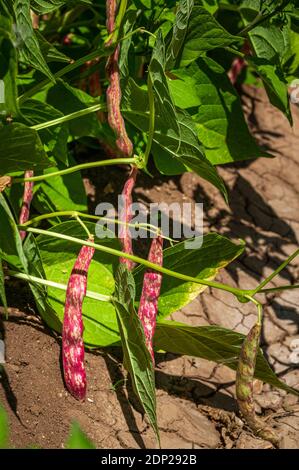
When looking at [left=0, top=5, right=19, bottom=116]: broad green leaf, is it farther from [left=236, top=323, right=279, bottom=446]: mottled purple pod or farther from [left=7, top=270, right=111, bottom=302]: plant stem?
[left=236, top=323, right=279, bottom=446]: mottled purple pod

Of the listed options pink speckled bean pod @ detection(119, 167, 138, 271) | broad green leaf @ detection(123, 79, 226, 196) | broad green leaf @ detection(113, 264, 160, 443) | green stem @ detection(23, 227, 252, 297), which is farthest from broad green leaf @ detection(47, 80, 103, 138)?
broad green leaf @ detection(113, 264, 160, 443)

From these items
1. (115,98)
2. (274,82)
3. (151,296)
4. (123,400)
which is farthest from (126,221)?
(274,82)

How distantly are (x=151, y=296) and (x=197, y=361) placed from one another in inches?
19.7

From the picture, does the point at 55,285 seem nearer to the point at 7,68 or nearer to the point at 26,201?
the point at 26,201

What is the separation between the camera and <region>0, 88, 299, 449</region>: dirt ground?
5.96 feet

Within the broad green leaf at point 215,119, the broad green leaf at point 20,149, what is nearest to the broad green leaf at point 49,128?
the broad green leaf at point 20,149

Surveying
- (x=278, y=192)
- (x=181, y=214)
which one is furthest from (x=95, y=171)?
(x=278, y=192)

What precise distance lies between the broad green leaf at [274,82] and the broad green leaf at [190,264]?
16.1 inches

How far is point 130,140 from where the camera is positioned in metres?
2.06

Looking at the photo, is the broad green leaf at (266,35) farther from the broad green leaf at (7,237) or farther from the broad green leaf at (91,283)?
the broad green leaf at (7,237)

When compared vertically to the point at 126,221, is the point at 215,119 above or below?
above

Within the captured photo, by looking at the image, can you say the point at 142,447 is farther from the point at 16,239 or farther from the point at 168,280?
the point at 16,239

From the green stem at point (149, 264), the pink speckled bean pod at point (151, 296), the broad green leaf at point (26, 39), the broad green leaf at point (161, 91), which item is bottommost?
the pink speckled bean pod at point (151, 296)

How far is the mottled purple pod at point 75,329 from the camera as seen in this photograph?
5.94 feet
